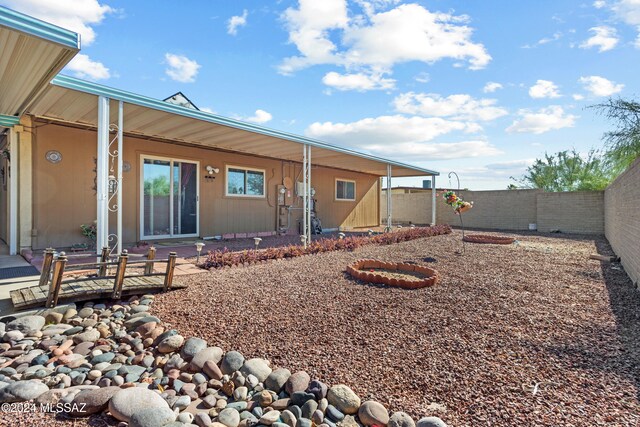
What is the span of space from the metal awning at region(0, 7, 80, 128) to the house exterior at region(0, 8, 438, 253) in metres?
0.01

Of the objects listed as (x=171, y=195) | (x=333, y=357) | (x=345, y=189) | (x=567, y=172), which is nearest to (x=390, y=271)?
(x=333, y=357)

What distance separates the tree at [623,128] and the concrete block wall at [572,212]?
1708mm

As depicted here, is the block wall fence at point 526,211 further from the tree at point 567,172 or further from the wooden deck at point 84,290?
the wooden deck at point 84,290

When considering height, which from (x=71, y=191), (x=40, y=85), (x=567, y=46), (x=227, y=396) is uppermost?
(x=567, y=46)

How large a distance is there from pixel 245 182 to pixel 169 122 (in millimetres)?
3677

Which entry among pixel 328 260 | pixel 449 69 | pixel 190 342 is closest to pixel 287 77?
pixel 449 69

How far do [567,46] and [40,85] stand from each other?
9407mm

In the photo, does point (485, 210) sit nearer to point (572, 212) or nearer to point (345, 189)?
point (572, 212)

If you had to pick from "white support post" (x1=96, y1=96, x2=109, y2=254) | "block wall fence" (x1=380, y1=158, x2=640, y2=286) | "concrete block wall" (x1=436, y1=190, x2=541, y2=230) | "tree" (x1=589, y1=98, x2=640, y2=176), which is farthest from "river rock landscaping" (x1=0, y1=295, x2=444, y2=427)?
"concrete block wall" (x1=436, y1=190, x2=541, y2=230)

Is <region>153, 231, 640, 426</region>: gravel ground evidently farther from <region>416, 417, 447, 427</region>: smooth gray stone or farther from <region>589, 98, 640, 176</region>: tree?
<region>589, 98, 640, 176</region>: tree

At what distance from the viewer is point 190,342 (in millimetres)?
2662

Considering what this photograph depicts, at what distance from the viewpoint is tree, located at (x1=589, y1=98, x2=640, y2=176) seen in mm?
10523

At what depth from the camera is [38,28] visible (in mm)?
3033

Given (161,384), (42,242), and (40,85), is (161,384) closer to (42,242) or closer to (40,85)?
(40,85)
